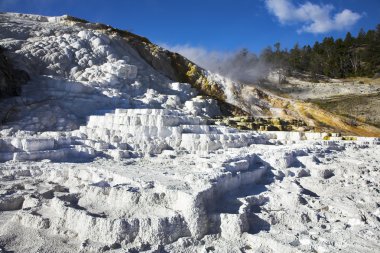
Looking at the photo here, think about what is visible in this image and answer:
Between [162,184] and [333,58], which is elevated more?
[333,58]

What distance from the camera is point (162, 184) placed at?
248 inches

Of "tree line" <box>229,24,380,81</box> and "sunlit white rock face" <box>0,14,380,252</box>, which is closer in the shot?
"sunlit white rock face" <box>0,14,380,252</box>

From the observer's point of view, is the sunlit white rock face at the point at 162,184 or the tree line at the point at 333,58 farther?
the tree line at the point at 333,58

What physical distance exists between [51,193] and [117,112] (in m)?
6.07

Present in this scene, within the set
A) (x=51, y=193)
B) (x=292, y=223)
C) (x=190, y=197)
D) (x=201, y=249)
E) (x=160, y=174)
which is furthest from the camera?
(x=160, y=174)

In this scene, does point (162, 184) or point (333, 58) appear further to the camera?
point (333, 58)

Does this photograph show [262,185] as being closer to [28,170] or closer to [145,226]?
[145,226]

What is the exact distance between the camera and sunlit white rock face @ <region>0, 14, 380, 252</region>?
17.2 feet

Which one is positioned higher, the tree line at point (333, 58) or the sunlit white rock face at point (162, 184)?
the tree line at point (333, 58)

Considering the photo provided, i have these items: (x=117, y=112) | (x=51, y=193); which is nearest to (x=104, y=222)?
(x=51, y=193)

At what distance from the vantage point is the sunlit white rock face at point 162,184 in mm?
5238

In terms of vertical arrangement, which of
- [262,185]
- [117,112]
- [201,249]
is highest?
[117,112]

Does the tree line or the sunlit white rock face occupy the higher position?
the tree line

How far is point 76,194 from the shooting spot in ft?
20.8
